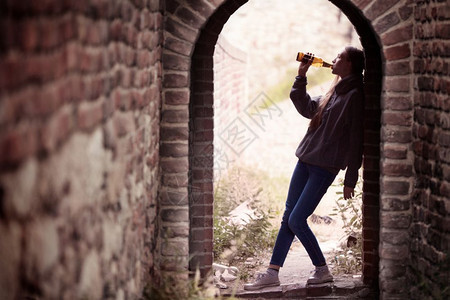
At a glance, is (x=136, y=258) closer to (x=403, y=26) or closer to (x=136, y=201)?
(x=136, y=201)

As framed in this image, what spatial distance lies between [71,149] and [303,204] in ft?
10.4

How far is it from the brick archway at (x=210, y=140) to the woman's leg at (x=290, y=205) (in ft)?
1.55

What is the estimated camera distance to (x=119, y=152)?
123 inches

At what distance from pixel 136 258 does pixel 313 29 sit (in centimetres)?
2007

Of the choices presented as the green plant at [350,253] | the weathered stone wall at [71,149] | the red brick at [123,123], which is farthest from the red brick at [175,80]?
the green plant at [350,253]

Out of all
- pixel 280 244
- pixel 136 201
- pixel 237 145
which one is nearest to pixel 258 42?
pixel 237 145

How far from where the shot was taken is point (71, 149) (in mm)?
2357

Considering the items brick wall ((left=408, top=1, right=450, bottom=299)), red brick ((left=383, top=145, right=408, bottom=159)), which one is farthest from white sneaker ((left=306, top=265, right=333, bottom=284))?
red brick ((left=383, top=145, right=408, bottom=159))

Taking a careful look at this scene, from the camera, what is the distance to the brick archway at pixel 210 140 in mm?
5266

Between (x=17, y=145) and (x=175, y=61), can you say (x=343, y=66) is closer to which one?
(x=175, y=61)

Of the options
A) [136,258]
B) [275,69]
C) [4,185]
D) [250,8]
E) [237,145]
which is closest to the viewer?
[4,185]

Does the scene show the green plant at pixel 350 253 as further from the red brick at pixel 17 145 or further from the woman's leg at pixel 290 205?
the red brick at pixel 17 145

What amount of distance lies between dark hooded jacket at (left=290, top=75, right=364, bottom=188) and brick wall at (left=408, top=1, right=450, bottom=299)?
22.0 inches

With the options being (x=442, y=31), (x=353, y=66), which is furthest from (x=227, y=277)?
(x=442, y=31)
